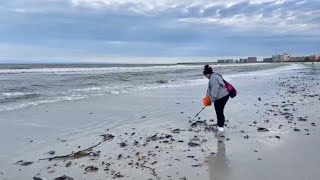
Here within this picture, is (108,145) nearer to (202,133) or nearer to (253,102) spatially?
(202,133)

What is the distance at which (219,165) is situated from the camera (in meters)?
6.91

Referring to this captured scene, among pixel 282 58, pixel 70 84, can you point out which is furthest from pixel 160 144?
pixel 282 58

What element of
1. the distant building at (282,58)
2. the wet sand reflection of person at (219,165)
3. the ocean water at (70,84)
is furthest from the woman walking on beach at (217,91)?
the distant building at (282,58)

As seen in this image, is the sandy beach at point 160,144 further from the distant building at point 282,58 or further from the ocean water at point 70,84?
the distant building at point 282,58

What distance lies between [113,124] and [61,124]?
4.85 feet

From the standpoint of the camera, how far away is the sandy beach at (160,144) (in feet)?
21.7

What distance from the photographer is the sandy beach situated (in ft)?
21.7

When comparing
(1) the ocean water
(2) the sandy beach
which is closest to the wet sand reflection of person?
(2) the sandy beach

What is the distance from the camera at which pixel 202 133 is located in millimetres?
9602

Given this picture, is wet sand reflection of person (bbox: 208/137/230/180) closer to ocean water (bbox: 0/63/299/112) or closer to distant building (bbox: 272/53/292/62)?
ocean water (bbox: 0/63/299/112)

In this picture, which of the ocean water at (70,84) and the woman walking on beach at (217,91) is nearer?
the woman walking on beach at (217,91)

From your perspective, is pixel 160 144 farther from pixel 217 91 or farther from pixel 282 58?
pixel 282 58

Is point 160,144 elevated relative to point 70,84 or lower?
elevated

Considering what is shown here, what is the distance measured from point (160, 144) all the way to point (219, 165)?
1.89m
